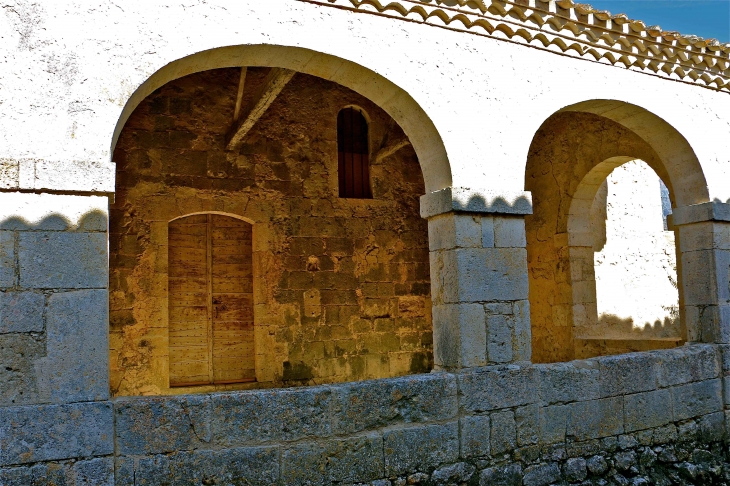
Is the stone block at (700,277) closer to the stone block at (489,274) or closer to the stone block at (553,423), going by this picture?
the stone block at (553,423)

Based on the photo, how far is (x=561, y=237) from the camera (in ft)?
24.9

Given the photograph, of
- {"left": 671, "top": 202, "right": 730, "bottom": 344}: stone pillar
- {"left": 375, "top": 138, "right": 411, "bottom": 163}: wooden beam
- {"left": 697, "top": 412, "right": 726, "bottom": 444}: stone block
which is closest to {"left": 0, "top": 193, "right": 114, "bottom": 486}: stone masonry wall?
{"left": 375, "top": 138, "right": 411, "bottom": 163}: wooden beam

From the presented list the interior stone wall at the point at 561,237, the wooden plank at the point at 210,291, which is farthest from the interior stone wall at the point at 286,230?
the interior stone wall at the point at 561,237

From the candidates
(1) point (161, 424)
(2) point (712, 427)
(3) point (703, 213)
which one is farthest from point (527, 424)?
(3) point (703, 213)

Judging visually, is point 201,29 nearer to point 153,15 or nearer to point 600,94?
point 153,15

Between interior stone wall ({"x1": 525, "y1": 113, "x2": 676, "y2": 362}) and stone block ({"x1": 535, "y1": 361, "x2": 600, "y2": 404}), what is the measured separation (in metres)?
2.65

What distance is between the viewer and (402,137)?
711 cm

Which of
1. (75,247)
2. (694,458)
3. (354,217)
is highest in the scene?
(354,217)

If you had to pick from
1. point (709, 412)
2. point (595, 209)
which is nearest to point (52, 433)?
point (709, 412)

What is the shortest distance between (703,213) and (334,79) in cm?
351

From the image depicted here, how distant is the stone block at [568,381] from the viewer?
446cm

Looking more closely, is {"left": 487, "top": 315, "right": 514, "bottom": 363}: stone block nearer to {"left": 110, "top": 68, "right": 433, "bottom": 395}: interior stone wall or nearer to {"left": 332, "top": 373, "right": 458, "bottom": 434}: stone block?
{"left": 332, "top": 373, "right": 458, "bottom": 434}: stone block

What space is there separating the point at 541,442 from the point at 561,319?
336cm

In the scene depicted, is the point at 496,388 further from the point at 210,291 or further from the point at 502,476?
the point at 210,291
